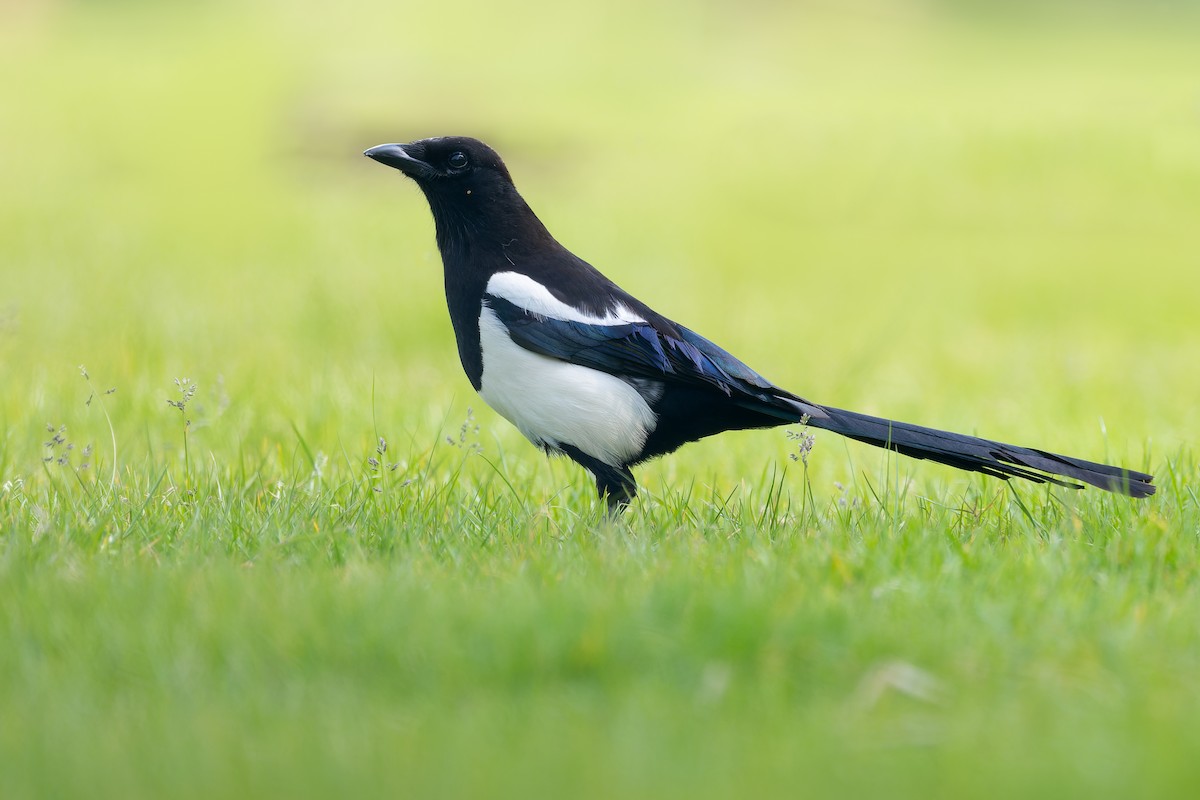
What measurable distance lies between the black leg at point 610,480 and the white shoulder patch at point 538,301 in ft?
1.26

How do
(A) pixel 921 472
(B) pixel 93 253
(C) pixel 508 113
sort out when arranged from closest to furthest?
1. (A) pixel 921 472
2. (B) pixel 93 253
3. (C) pixel 508 113

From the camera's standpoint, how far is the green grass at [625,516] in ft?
7.41

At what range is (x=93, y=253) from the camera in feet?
33.8

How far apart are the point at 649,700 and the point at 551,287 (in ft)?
6.23

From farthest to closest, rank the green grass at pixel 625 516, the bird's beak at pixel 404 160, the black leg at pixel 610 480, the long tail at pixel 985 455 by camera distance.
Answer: the bird's beak at pixel 404 160 → the black leg at pixel 610 480 → the long tail at pixel 985 455 → the green grass at pixel 625 516

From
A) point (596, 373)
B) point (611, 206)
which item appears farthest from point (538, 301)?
point (611, 206)

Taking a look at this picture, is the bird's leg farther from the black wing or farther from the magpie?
the black wing

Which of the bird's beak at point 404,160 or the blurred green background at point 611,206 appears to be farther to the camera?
the blurred green background at point 611,206

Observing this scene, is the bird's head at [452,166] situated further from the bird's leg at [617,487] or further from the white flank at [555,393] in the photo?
the bird's leg at [617,487]

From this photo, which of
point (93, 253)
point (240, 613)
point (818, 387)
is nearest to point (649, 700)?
point (240, 613)

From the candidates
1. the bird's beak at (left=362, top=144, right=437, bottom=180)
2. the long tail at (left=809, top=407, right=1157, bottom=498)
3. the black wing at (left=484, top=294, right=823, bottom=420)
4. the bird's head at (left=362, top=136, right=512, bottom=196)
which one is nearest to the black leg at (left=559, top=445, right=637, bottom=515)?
the black wing at (left=484, top=294, right=823, bottom=420)

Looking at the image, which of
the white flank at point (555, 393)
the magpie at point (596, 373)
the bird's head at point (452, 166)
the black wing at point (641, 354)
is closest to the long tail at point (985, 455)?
the magpie at point (596, 373)

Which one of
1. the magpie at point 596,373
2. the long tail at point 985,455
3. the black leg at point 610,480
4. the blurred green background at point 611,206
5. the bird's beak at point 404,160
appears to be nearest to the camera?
the long tail at point 985,455

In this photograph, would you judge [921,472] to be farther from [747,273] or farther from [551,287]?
[747,273]
